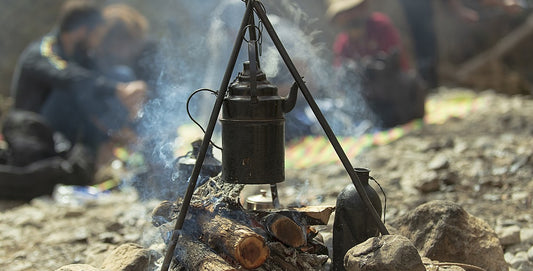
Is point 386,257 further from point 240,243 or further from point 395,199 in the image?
point 395,199

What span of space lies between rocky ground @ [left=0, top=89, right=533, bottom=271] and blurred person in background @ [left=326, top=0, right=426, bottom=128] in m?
0.85

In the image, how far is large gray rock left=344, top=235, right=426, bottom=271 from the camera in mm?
2572

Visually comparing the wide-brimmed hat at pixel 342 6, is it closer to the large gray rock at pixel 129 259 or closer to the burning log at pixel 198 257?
the large gray rock at pixel 129 259

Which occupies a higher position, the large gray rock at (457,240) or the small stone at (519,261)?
the large gray rock at (457,240)

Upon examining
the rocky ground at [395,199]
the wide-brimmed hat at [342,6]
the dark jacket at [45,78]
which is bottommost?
the rocky ground at [395,199]

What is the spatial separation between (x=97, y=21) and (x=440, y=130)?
5.00m

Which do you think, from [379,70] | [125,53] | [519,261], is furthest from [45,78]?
[519,261]

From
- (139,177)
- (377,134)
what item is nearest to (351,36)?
(377,134)

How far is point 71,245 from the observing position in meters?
4.69

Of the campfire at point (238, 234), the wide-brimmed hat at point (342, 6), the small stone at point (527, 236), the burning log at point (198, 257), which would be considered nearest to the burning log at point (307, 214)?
the campfire at point (238, 234)

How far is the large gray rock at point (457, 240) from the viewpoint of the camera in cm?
323

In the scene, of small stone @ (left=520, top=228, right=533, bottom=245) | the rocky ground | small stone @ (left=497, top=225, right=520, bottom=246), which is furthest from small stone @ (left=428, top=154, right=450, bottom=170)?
small stone @ (left=497, top=225, right=520, bottom=246)

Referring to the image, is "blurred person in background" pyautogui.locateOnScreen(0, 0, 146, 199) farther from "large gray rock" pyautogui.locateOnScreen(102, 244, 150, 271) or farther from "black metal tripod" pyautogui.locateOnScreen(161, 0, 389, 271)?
"black metal tripod" pyautogui.locateOnScreen(161, 0, 389, 271)

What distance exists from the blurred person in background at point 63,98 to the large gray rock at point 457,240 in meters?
4.63
